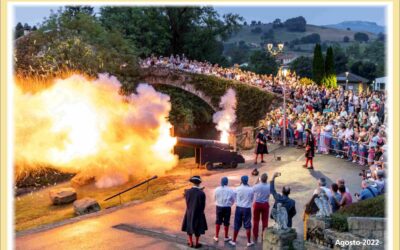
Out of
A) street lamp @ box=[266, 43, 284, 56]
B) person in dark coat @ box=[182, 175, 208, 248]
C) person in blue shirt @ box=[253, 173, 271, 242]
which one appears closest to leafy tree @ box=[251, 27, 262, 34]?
street lamp @ box=[266, 43, 284, 56]

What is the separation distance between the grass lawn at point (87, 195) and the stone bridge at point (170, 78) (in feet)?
39.6

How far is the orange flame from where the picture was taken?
72.9 feet

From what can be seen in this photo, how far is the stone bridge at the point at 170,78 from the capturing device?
117 ft

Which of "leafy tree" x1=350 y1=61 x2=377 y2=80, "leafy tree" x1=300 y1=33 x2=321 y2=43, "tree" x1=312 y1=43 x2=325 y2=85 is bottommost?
"tree" x1=312 y1=43 x2=325 y2=85

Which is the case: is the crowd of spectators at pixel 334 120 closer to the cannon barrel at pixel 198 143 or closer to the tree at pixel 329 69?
the cannon barrel at pixel 198 143

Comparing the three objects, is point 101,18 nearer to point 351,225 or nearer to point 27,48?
point 27,48

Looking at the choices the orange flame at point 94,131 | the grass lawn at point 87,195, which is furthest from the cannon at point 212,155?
the orange flame at point 94,131

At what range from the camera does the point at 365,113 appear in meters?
24.0

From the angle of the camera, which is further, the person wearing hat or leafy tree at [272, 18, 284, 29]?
leafy tree at [272, 18, 284, 29]

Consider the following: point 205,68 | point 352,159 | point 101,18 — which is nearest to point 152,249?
point 352,159

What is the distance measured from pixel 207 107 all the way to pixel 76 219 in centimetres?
2746

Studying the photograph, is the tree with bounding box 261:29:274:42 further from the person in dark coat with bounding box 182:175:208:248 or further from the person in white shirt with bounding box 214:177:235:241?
the person in dark coat with bounding box 182:175:208:248

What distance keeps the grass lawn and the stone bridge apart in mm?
12080

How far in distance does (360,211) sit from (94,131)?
14742 mm
